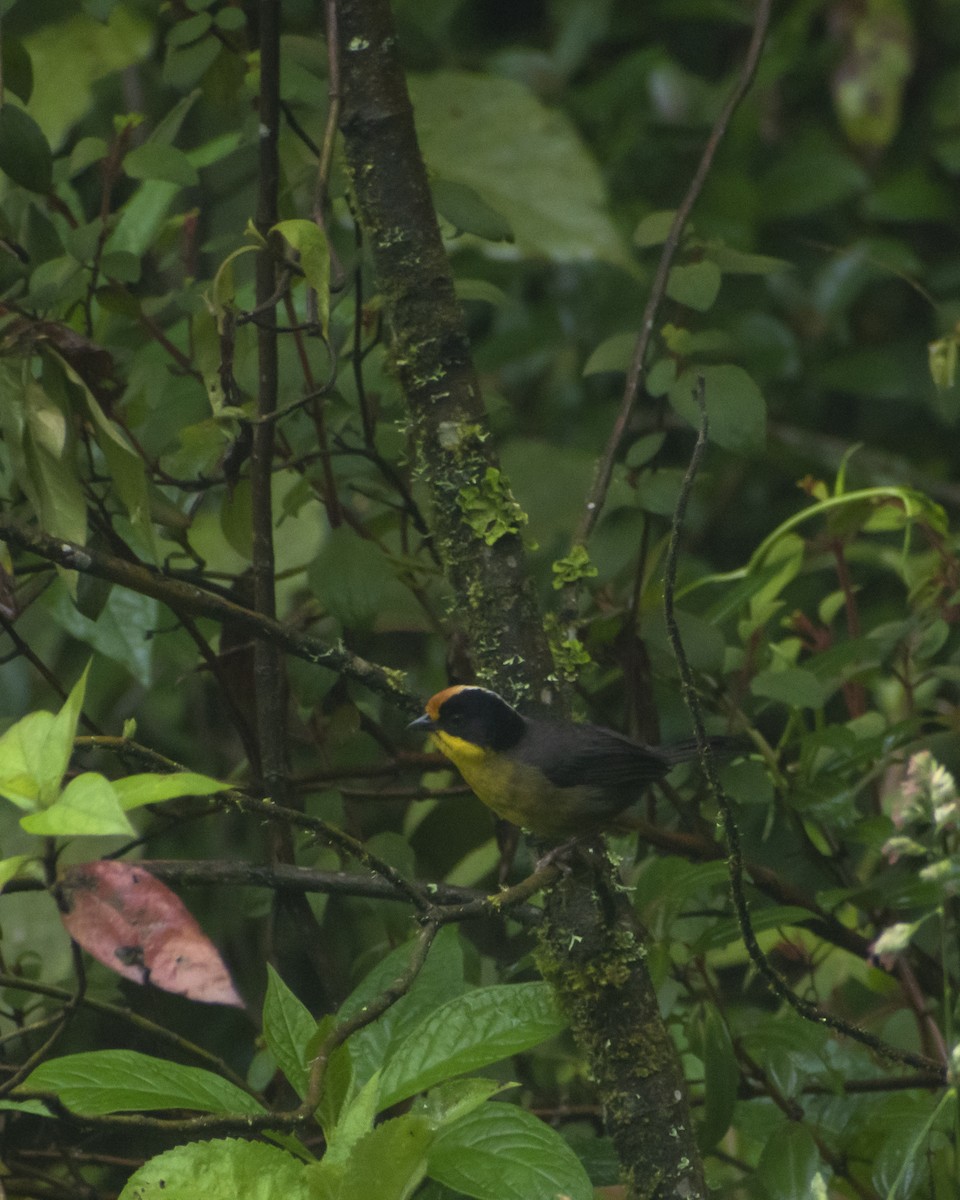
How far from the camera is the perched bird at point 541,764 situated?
1589 millimetres

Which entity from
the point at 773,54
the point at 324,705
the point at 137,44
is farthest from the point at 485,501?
the point at 773,54

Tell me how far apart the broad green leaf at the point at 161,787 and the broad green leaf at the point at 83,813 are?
0.03 meters

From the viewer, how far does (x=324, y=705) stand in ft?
5.76

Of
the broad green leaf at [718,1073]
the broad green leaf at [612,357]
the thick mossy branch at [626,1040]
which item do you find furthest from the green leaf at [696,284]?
the broad green leaf at [718,1073]

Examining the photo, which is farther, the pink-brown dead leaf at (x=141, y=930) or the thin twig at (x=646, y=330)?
the thin twig at (x=646, y=330)

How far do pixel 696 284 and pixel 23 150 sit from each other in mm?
736

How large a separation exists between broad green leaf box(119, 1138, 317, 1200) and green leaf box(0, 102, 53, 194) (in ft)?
3.19

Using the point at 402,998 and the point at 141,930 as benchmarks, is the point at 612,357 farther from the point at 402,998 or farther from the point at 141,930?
the point at 141,930

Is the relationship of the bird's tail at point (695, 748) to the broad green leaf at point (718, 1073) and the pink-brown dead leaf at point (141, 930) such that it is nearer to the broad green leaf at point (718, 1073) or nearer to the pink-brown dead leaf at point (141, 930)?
the broad green leaf at point (718, 1073)

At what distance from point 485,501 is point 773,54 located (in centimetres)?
288

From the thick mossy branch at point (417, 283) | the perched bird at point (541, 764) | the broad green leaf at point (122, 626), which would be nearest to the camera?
the thick mossy branch at point (417, 283)

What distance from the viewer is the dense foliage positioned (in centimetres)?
113

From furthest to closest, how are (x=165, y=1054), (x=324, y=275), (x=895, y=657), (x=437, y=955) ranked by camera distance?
1. (x=895, y=657)
2. (x=165, y=1054)
3. (x=437, y=955)
4. (x=324, y=275)

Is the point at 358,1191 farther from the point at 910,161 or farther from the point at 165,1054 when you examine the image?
the point at 910,161
